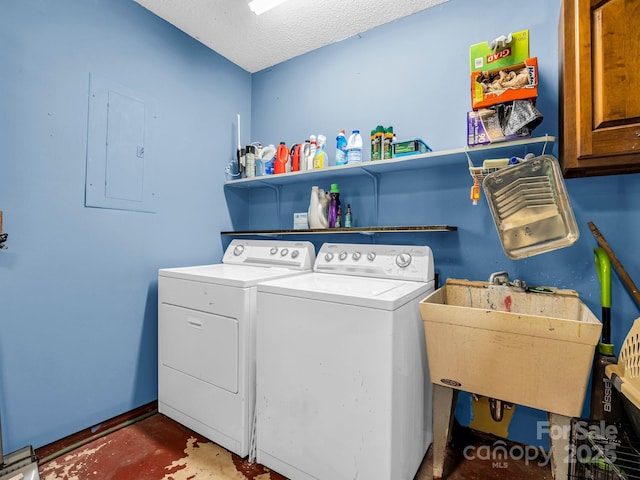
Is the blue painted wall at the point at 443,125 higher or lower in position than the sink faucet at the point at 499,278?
higher

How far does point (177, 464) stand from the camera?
1.52 m

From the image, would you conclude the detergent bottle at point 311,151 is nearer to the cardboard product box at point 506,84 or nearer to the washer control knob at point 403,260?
the washer control knob at point 403,260

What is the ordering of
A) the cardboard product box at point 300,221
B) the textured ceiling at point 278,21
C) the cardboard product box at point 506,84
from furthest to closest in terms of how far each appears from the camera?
the cardboard product box at point 300,221, the textured ceiling at point 278,21, the cardboard product box at point 506,84

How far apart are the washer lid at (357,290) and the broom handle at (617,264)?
77 cm

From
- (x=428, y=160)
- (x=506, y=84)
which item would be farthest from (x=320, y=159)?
(x=506, y=84)

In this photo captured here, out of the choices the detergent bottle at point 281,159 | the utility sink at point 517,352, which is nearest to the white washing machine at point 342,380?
the utility sink at point 517,352

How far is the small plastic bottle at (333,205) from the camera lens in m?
2.15

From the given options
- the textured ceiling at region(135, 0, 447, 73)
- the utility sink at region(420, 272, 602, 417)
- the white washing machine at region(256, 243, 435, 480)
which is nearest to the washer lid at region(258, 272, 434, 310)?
the white washing machine at region(256, 243, 435, 480)

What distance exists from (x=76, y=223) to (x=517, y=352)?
222cm

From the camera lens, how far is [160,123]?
2.07 meters

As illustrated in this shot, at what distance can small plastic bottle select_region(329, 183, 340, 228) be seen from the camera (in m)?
2.15

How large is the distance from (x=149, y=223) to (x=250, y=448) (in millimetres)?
1463

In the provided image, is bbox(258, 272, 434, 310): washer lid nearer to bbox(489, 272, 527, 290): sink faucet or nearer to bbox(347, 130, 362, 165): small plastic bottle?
bbox(489, 272, 527, 290): sink faucet

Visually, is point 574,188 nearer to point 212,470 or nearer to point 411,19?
point 411,19
